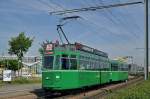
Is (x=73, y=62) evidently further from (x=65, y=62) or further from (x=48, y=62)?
(x=48, y=62)

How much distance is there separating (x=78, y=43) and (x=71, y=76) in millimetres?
2738

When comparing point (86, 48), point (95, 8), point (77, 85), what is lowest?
point (77, 85)

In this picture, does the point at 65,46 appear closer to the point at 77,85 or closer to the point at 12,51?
the point at 77,85

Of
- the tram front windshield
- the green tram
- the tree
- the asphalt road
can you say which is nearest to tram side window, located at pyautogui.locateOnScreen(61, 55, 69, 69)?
the green tram

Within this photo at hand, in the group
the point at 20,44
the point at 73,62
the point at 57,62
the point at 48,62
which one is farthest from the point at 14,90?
the point at 20,44

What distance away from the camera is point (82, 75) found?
2539 centimetres

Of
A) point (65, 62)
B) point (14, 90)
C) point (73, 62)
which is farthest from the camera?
point (14, 90)

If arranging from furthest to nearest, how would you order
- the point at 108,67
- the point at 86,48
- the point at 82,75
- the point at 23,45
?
1. the point at 23,45
2. the point at 108,67
3. the point at 86,48
4. the point at 82,75

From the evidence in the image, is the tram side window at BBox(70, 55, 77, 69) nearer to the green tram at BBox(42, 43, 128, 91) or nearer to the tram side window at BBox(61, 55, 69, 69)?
the green tram at BBox(42, 43, 128, 91)

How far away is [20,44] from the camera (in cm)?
6238

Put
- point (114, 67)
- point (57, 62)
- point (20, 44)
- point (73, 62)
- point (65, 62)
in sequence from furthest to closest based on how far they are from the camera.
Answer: point (20, 44) → point (114, 67) → point (73, 62) → point (65, 62) → point (57, 62)

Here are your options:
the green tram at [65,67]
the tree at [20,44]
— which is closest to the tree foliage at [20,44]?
the tree at [20,44]

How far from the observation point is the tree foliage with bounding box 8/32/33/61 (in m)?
62.3

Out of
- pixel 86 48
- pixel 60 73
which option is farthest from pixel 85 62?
pixel 60 73
